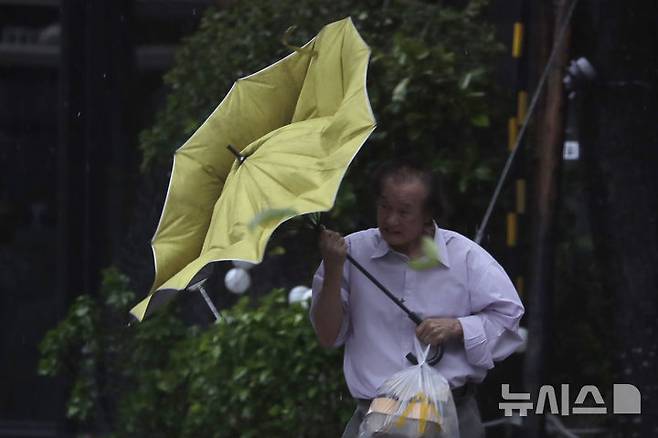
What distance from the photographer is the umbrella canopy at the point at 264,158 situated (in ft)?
12.2

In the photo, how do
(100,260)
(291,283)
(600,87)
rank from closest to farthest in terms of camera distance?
(600,87)
(291,283)
(100,260)

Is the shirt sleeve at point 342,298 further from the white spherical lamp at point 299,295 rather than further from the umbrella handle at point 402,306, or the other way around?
the white spherical lamp at point 299,295

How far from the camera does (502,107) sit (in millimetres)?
6289

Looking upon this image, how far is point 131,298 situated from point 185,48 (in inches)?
54.0

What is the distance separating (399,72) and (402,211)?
2.17 metres

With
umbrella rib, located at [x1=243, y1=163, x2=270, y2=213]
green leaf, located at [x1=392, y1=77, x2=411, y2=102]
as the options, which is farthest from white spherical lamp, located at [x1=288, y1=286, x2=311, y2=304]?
umbrella rib, located at [x1=243, y1=163, x2=270, y2=213]

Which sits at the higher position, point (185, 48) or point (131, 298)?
point (185, 48)

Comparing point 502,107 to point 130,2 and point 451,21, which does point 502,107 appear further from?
point 130,2

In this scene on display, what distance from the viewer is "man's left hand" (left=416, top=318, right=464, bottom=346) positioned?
3.89m

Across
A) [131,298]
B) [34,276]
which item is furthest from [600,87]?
[34,276]

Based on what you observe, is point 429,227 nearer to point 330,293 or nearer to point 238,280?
point 330,293

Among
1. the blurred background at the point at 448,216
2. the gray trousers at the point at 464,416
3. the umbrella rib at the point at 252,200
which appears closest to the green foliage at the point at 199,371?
the blurred background at the point at 448,216

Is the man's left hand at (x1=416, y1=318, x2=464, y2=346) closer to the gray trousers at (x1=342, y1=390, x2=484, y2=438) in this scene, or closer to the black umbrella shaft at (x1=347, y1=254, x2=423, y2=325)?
the black umbrella shaft at (x1=347, y1=254, x2=423, y2=325)

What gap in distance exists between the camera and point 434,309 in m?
4.01
